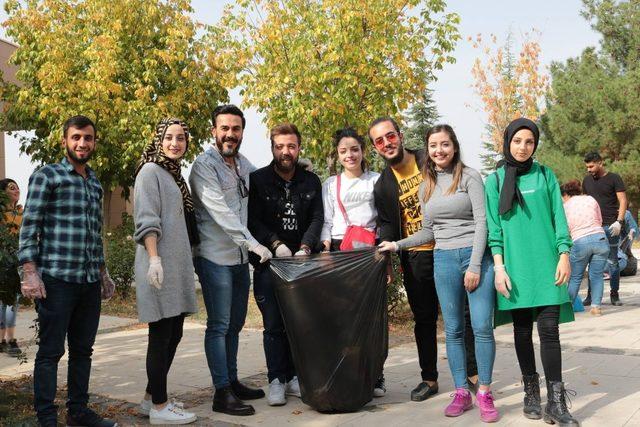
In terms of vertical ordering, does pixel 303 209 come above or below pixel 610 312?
above

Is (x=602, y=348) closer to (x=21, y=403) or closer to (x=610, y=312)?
(x=610, y=312)

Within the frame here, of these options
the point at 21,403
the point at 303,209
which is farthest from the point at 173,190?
the point at 21,403

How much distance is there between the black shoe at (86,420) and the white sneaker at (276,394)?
3.36 ft

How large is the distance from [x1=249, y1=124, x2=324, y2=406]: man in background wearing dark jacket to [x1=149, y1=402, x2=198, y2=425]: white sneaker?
61cm

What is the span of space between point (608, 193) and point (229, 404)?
689cm

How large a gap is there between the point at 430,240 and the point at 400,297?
11.7 feet

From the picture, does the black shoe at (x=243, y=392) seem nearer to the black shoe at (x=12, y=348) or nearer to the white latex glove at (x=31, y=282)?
the white latex glove at (x=31, y=282)

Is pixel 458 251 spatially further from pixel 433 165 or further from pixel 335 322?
pixel 335 322

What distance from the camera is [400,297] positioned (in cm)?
792

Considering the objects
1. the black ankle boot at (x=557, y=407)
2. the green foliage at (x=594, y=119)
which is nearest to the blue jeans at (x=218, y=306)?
the black ankle boot at (x=557, y=407)

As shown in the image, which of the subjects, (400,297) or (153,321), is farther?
(400,297)

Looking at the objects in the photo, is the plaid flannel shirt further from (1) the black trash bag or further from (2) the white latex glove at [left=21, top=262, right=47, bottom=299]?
(1) the black trash bag

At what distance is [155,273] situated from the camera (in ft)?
12.9

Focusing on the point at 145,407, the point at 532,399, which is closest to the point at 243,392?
the point at 145,407
